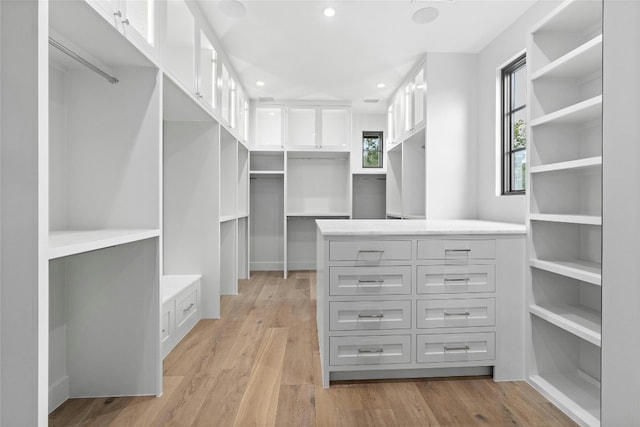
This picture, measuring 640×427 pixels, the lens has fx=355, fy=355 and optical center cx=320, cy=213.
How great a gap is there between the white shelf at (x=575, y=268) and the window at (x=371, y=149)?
12.4 feet

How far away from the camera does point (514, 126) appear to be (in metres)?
2.94

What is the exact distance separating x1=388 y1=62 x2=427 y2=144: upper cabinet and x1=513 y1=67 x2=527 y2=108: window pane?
77cm

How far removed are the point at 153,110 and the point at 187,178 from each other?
1.32 metres

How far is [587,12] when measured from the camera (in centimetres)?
183

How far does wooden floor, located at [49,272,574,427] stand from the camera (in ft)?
5.54

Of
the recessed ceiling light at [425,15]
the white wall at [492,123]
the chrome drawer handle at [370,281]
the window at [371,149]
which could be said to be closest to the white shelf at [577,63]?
the white wall at [492,123]

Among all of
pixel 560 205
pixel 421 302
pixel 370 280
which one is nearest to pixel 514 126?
pixel 560 205

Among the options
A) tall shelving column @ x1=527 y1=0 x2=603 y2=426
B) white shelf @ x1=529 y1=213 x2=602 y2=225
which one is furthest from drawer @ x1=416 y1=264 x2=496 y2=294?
white shelf @ x1=529 y1=213 x2=602 y2=225

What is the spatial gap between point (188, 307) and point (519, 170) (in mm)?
2918

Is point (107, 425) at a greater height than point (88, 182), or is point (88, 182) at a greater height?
point (88, 182)

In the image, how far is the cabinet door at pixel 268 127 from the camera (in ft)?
16.3

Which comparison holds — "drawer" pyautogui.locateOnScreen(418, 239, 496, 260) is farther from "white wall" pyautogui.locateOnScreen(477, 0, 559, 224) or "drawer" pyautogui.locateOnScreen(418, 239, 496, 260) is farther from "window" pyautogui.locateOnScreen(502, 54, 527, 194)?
"window" pyautogui.locateOnScreen(502, 54, 527, 194)
